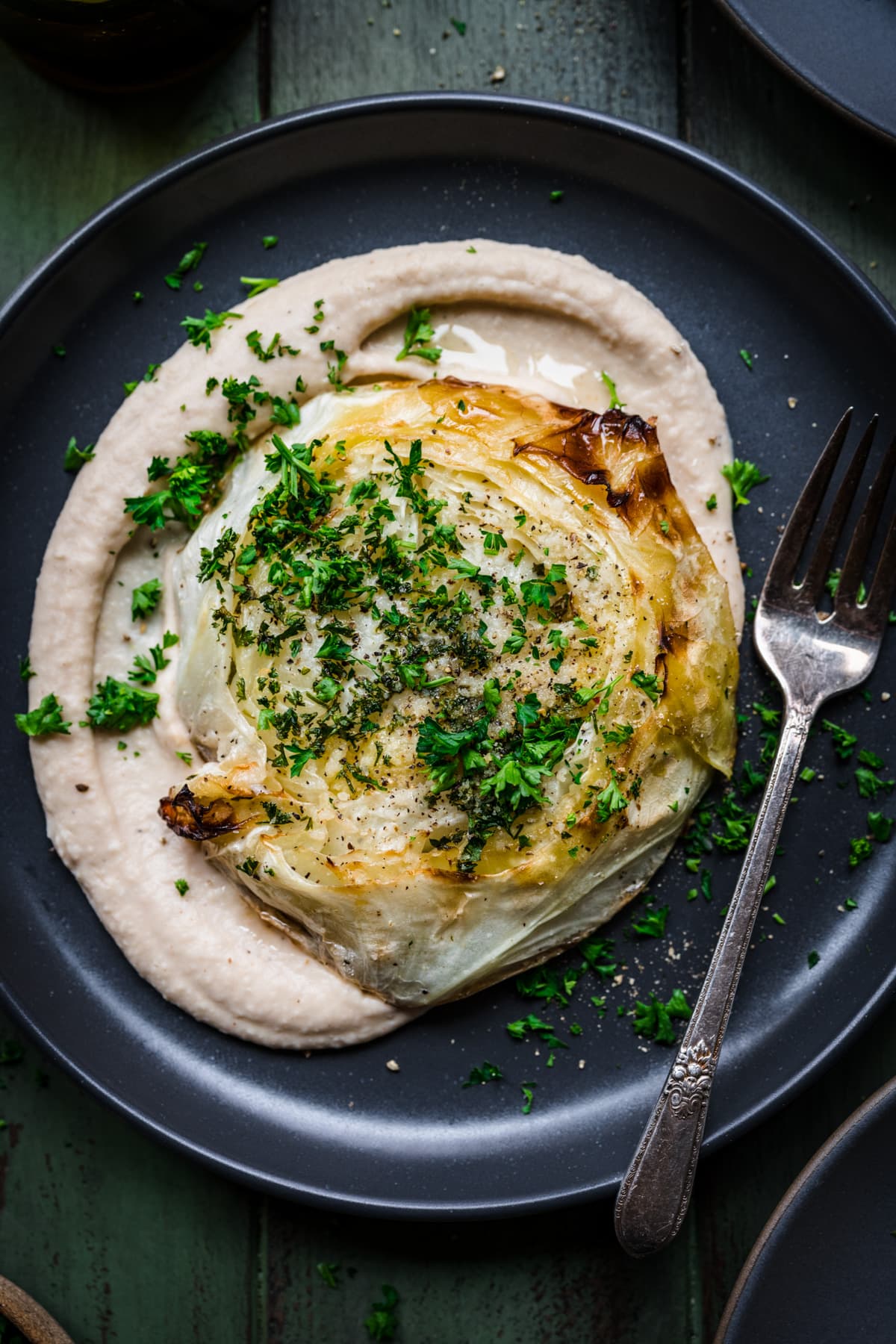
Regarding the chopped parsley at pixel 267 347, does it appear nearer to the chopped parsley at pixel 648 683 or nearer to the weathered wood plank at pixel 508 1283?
the chopped parsley at pixel 648 683

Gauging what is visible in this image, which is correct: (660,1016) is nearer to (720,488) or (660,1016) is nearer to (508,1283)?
(508,1283)

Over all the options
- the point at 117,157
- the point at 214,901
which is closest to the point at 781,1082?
the point at 214,901

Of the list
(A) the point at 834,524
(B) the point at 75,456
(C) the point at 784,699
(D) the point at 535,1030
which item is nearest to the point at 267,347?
(B) the point at 75,456

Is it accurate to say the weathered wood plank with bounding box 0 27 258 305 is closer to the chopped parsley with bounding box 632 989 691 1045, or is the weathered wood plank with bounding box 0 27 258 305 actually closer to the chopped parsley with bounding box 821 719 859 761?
the chopped parsley with bounding box 821 719 859 761

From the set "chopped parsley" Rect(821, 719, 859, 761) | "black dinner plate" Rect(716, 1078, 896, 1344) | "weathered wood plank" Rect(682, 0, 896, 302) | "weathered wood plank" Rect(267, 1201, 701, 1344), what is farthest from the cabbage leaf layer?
"weathered wood plank" Rect(682, 0, 896, 302)

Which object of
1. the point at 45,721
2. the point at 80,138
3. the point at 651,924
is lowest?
the point at 651,924

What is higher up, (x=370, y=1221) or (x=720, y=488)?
(x=720, y=488)

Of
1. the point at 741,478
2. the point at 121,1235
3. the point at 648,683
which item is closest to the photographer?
the point at 648,683
